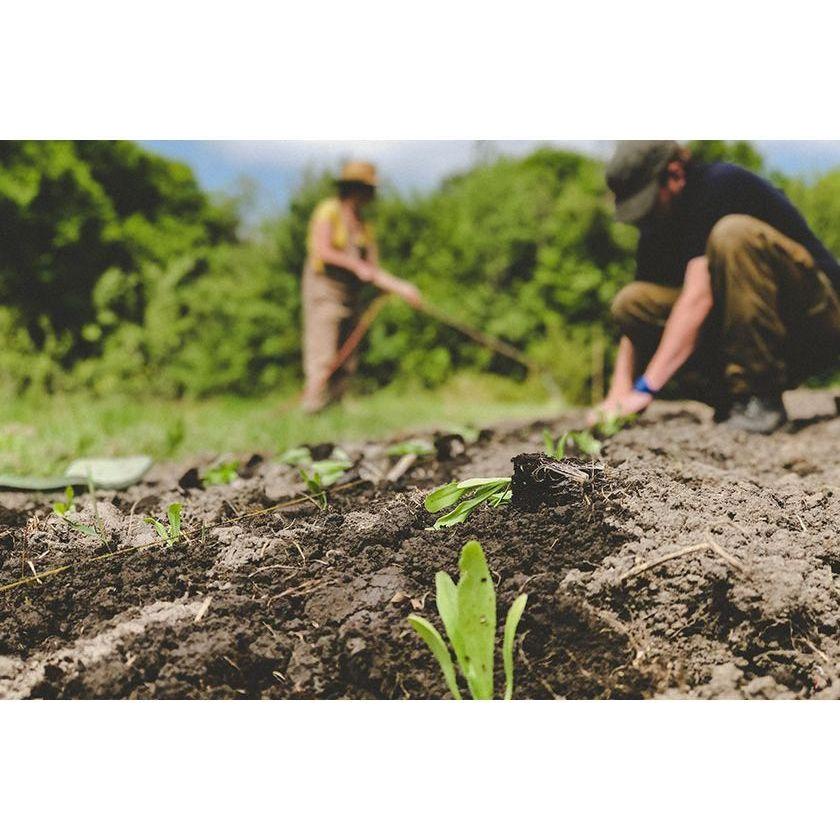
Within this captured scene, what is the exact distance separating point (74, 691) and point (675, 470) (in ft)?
3.90

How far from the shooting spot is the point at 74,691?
1178 millimetres

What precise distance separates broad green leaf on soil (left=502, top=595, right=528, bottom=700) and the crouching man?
141 cm

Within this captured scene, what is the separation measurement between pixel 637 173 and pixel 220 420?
7.02ft

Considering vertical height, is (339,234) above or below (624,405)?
above

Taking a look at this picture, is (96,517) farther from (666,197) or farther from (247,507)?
(666,197)

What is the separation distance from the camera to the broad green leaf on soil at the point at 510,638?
111 cm

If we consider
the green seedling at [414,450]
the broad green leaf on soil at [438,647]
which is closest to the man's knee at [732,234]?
the green seedling at [414,450]

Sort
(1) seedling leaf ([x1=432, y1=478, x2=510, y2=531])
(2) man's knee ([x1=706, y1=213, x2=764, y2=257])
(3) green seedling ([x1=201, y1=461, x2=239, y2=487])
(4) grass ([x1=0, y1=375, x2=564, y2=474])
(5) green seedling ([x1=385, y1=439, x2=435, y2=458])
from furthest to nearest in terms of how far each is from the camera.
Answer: (4) grass ([x1=0, y1=375, x2=564, y2=474])
(2) man's knee ([x1=706, y1=213, x2=764, y2=257])
(5) green seedling ([x1=385, y1=439, x2=435, y2=458])
(3) green seedling ([x1=201, y1=461, x2=239, y2=487])
(1) seedling leaf ([x1=432, y1=478, x2=510, y2=531])

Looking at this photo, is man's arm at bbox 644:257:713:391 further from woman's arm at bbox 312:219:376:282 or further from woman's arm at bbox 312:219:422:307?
woman's arm at bbox 312:219:376:282

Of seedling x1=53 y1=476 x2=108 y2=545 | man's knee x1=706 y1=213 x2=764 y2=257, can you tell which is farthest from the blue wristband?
seedling x1=53 y1=476 x2=108 y2=545

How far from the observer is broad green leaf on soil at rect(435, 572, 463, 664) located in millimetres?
1121

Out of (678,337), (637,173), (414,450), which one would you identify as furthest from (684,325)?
(414,450)

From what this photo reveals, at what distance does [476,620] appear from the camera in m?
1.13

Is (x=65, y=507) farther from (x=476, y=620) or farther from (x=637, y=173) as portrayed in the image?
(x=637, y=173)
